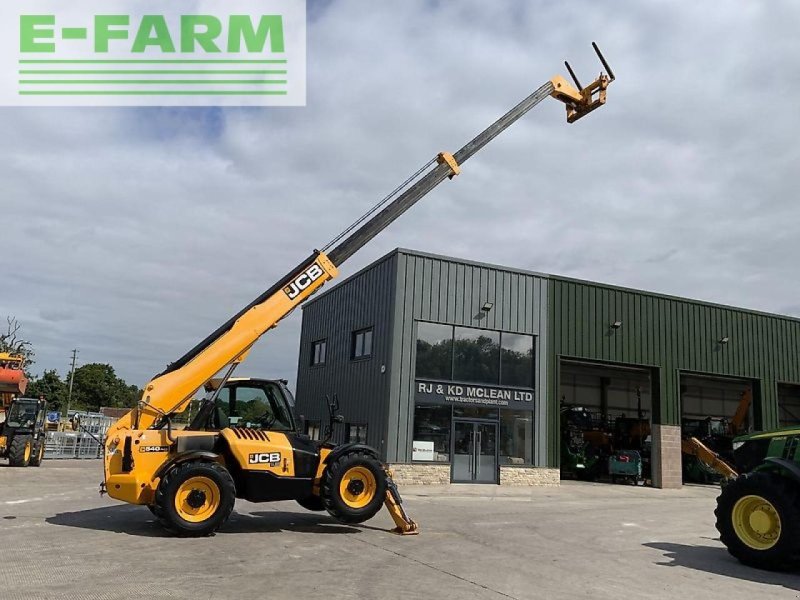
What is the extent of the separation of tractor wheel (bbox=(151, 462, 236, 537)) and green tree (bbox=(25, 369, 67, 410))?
5734 centimetres

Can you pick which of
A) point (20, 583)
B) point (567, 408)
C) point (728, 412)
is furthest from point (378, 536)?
point (728, 412)

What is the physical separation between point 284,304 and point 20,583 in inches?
226

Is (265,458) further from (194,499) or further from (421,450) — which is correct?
(421,450)

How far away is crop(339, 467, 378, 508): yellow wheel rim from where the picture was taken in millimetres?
10570

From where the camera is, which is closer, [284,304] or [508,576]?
[508,576]

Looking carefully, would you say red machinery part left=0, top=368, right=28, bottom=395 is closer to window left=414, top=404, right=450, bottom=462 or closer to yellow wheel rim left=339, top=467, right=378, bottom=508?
window left=414, top=404, right=450, bottom=462

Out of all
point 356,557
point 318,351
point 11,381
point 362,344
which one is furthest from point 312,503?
point 318,351

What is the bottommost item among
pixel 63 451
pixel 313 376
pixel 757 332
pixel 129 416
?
pixel 63 451

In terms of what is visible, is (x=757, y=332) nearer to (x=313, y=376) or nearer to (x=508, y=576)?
(x=313, y=376)

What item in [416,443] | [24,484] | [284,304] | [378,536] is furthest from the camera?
[416,443]

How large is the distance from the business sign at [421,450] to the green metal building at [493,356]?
43mm

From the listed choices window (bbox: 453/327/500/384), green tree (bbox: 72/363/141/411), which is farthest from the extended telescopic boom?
green tree (bbox: 72/363/141/411)

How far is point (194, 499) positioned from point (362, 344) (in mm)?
13296

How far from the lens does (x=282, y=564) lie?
26.2 ft
